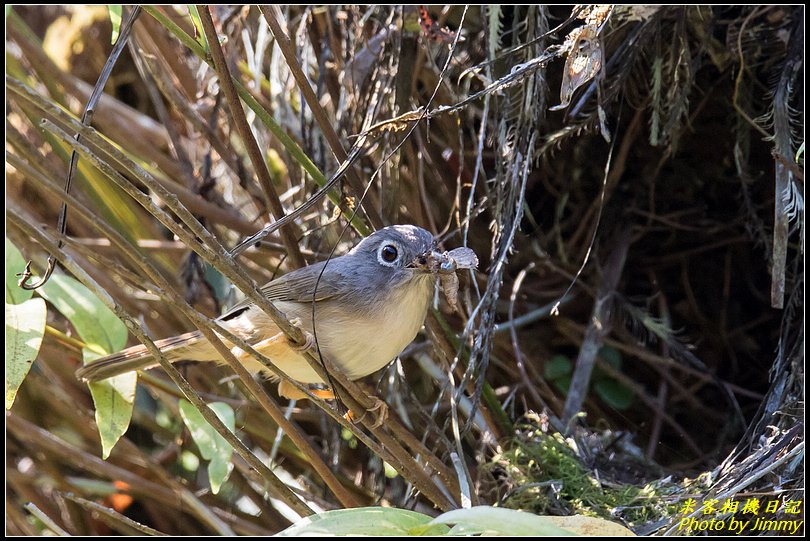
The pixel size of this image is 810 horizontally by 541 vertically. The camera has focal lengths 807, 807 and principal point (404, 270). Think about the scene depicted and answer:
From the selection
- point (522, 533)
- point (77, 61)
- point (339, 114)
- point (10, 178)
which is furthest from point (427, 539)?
point (77, 61)

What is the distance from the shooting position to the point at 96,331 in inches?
113

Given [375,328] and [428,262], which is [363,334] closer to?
[375,328]

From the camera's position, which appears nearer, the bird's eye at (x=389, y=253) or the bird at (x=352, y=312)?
the bird at (x=352, y=312)

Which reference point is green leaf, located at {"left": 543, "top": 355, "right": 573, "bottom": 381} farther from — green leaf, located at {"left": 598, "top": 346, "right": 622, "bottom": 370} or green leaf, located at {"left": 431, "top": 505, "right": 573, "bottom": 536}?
green leaf, located at {"left": 431, "top": 505, "right": 573, "bottom": 536}

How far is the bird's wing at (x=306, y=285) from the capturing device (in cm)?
296

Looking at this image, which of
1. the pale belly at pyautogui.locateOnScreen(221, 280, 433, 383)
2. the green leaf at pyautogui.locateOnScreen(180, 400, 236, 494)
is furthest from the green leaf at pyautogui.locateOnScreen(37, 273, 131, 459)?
the pale belly at pyautogui.locateOnScreen(221, 280, 433, 383)

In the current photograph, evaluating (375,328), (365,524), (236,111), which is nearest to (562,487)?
(375,328)

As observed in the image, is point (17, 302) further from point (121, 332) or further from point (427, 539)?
point (427, 539)

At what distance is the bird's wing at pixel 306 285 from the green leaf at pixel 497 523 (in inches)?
58.5

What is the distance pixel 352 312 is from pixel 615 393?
148cm

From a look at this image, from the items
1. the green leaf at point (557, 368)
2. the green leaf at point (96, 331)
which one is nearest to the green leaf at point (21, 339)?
the green leaf at point (96, 331)

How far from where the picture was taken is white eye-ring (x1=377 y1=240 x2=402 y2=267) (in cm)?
288

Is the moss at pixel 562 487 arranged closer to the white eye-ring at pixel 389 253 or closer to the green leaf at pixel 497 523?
the white eye-ring at pixel 389 253

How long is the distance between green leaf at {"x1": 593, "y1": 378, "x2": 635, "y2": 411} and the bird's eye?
1356 millimetres
